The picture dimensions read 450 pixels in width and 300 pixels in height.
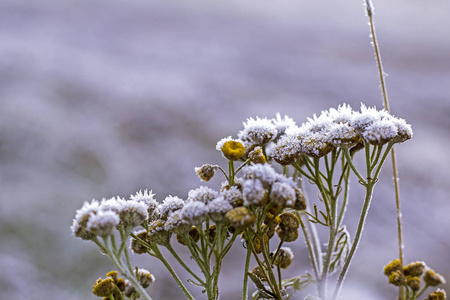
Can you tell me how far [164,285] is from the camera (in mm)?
1270

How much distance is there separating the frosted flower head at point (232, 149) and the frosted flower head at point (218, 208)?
0.07 meters

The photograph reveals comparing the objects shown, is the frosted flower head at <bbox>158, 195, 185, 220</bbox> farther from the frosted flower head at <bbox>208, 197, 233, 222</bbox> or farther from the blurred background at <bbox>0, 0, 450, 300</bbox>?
the blurred background at <bbox>0, 0, 450, 300</bbox>

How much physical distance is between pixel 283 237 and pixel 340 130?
14 centimetres

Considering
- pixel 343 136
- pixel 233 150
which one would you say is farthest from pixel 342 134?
pixel 233 150

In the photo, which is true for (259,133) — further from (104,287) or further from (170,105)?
(170,105)

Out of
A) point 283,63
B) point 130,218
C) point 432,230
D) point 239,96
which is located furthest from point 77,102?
point 130,218

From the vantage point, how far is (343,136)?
1.43ft

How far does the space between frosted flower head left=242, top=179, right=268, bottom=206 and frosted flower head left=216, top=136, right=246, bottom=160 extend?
0.07 metres

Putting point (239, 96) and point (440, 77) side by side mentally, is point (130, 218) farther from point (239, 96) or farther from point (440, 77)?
Result: point (440, 77)

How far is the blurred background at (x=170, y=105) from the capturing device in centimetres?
137

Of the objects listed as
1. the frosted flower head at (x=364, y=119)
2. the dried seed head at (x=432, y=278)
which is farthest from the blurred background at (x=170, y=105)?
the frosted flower head at (x=364, y=119)

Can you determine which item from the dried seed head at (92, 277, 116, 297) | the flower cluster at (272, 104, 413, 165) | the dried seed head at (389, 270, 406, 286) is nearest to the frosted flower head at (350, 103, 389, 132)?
the flower cluster at (272, 104, 413, 165)

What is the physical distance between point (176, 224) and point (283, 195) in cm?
11

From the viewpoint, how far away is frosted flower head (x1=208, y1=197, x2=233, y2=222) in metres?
0.40
